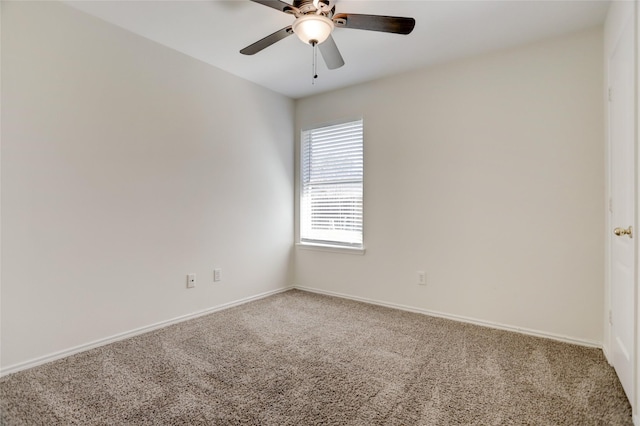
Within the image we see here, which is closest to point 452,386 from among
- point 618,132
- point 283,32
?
point 618,132

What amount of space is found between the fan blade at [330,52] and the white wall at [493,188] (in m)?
1.20

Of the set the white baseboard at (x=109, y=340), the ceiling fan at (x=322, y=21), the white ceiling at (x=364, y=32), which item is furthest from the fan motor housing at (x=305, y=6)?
the white baseboard at (x=109, y=340)

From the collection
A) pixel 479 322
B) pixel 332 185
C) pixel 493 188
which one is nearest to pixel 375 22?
pixel 493 188

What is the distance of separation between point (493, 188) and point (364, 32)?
170cm

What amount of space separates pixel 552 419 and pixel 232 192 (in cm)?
301

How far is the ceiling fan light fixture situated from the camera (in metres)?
1.87

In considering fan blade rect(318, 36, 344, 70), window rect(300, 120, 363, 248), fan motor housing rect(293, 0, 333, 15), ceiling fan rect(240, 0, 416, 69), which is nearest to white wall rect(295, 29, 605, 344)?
window rect(300, 120, 363, 248)

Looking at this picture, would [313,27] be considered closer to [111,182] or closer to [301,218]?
[111,182]

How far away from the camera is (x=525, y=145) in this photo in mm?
2652

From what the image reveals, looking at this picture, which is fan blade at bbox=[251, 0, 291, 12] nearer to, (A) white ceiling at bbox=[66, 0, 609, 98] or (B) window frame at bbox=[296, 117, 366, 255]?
(A) white ceiling at bbox=[66, 0, 609, 98]

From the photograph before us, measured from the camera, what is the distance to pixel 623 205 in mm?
1870

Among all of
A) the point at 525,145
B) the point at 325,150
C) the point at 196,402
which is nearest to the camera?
the point at 196,402

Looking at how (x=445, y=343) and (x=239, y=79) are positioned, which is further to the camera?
(x=239, y=79)

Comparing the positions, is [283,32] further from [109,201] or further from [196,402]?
[196,402]
